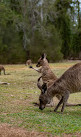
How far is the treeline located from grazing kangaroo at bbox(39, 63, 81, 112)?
21.5 metres

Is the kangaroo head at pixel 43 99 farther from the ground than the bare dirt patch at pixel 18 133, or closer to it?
closer to it

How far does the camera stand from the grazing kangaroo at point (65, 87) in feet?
20.4

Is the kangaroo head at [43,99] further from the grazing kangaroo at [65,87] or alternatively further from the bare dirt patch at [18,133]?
the bare dirt patch at [18,133]

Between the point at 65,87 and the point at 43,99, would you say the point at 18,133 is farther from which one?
the point at 65,87

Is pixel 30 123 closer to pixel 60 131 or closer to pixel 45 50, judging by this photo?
pixel 60 131

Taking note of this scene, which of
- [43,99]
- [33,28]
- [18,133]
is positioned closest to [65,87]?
[43,99]

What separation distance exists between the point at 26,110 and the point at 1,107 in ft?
2.42

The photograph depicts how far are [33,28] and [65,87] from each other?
24.3m

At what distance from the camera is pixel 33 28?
30.0 meters

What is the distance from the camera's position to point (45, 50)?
93.5ft

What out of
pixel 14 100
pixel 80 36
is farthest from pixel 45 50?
pixel 14 100

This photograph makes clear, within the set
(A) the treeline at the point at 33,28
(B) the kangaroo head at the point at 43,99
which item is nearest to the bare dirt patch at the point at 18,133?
(B) the kangaroo head at the point at 43,99

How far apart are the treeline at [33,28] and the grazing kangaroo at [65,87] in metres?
21.5

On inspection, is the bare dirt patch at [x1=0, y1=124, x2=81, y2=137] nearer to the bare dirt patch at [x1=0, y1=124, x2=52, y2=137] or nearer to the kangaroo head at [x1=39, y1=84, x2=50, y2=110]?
the bare dirt patch at [x1=0, y1=124, x2=52, y2=137]
